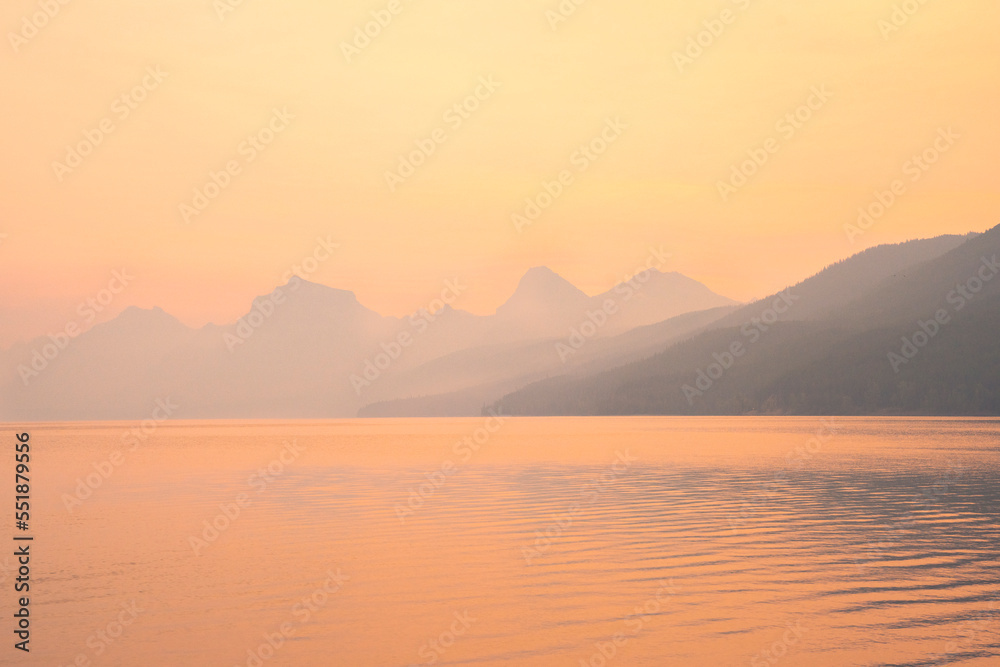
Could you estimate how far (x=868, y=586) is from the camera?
36.8 metres

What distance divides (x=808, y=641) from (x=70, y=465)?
11669cm

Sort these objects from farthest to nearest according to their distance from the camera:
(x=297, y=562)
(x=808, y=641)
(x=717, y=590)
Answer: (x=297, y=562), (x=717, y=590), (x=808, y=641)

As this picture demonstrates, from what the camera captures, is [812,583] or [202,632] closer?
[202,632]

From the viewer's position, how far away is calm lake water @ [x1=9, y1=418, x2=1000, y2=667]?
94.5 feet

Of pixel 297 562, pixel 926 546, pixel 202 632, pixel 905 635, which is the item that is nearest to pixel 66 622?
pixel 202 632

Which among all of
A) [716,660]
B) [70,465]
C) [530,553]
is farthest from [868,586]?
[70,465]

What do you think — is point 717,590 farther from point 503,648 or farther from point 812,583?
point 503,648

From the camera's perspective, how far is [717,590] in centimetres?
3616

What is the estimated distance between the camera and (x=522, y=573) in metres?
40.2

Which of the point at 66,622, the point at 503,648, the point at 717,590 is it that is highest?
the point at 717,590

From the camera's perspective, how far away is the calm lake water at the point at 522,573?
28.8 m

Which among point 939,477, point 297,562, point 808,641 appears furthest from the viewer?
Result: point 939,477

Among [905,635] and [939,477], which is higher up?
[939,477]

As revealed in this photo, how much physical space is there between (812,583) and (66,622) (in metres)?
30.3
